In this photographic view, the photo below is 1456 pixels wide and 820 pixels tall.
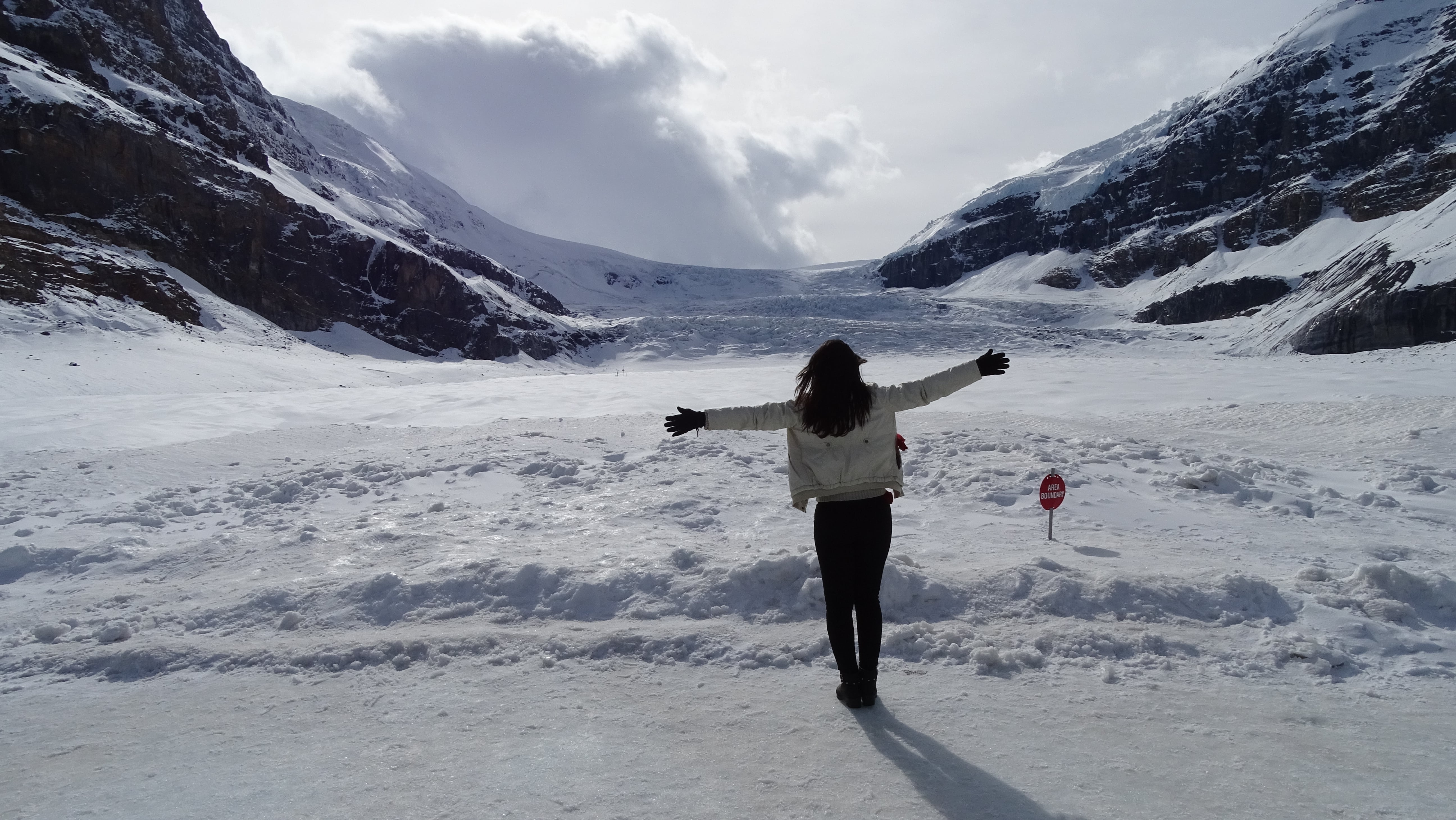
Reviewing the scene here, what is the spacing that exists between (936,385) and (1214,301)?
102 metres

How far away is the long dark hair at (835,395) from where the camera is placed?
377 centimetres

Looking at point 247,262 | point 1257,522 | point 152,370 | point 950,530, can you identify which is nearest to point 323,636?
point 950,530

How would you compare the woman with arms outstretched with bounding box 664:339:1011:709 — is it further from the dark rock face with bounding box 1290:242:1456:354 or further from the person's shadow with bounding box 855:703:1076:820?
the dark rock face with bounding box 1290:242:1456:354

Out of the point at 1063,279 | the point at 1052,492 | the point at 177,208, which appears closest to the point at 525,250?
the point at 177,208

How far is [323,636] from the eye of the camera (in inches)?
197

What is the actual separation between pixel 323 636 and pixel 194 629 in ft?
3.13

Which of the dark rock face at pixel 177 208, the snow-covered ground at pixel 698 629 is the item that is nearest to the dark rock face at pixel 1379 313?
the snow-covered ground at pixel 698 629

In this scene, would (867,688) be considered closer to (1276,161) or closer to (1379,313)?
(1379,313)

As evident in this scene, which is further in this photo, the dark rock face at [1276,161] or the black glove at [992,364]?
the dark rock face at [1276,161]

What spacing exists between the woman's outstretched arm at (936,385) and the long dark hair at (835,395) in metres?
0.22

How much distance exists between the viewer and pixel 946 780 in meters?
3.27

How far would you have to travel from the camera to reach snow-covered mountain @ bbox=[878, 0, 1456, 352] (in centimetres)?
8362

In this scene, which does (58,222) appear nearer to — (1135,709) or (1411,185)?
(1135,709)

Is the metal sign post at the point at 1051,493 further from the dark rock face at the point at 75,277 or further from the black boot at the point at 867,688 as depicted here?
the dark rock face at the point at 75,277
